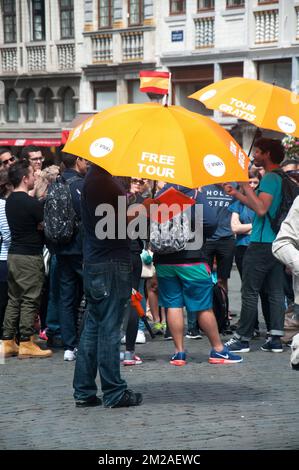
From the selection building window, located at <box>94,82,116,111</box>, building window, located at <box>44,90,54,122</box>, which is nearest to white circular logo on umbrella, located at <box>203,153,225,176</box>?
building window, located at <box>94,82,116,111</box>

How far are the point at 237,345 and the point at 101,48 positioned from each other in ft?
87.8

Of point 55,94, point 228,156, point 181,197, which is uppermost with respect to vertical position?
point 228,156

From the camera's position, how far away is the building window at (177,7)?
108 feet

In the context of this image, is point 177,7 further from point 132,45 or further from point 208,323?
point 208,323

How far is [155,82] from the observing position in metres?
7.88

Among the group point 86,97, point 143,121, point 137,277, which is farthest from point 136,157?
point 86,97

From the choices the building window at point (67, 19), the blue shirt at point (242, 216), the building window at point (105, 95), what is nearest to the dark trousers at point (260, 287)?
the blue shirt at point (242, 216)

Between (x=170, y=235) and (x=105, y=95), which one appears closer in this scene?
(x=170, y=235)

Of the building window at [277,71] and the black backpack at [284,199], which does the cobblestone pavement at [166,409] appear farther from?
the building window at [277,71]

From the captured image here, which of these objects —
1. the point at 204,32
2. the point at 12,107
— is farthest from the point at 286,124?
the point at 12,107

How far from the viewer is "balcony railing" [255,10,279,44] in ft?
98.7

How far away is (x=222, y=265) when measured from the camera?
1165cm
